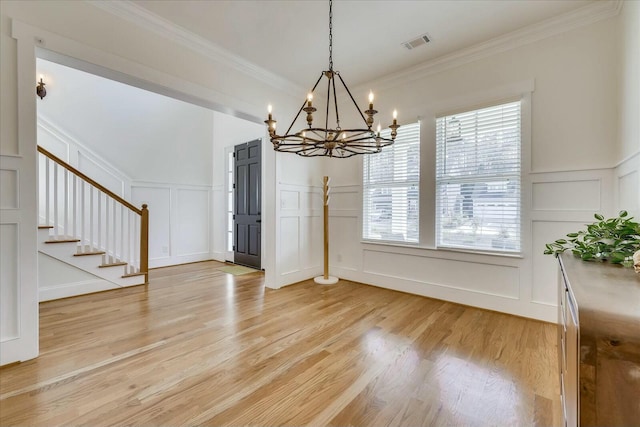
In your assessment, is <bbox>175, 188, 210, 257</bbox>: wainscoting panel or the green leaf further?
<bbox>175, 188, 210, 257</bbox>: wainscoting panel

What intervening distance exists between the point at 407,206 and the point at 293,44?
2334 millimetres

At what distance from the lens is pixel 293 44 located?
116 inches

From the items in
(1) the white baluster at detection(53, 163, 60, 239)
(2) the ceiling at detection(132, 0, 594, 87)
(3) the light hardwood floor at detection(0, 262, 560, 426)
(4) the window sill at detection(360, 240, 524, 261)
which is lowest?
(3) the light hardwood floor at detection(0, 262, 560, 426)

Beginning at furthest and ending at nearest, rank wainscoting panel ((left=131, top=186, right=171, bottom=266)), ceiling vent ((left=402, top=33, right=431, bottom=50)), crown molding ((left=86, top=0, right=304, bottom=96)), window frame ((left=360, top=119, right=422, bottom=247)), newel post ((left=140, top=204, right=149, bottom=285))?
wainscoting panel ((left=131, top=186, right=171, bottom=266))
newel post ((left=140, top=204, right=149, bottom=285))
window frame ((left=360, top=119, right=422, bottom=247))
ceiling vent ((left=402, top=33, right=431, bottom=50))
crown molding ((left=86, top=0, right=304, bottom=96))

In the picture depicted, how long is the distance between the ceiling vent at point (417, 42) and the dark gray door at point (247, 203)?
294cm

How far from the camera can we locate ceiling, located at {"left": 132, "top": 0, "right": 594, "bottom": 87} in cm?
239

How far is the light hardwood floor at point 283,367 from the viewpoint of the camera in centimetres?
150

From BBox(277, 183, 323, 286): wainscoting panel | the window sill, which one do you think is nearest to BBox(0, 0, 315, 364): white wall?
BBox(277, 183, 323, 286): wainscoting panel

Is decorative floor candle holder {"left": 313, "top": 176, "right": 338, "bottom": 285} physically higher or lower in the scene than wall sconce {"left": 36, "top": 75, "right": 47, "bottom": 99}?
lower

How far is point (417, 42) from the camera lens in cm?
293

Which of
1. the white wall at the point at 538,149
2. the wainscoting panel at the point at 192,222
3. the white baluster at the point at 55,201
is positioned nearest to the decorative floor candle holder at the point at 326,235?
the white wall at the point at 538,149

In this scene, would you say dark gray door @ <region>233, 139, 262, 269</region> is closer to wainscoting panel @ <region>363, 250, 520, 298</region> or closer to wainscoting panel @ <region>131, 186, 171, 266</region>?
wainscoting panel @ <region>131, 186, 171, 266</region>

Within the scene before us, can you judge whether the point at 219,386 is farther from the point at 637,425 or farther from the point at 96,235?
the point at 96,235

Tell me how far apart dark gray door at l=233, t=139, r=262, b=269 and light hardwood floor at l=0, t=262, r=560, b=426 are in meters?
1.98
